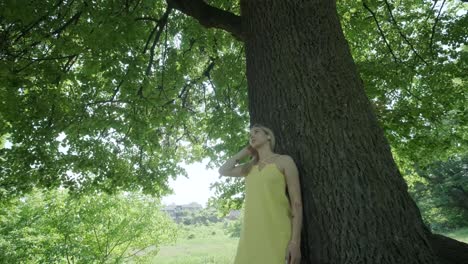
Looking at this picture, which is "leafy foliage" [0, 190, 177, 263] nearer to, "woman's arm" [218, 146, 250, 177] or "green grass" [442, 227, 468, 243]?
"woman's arm" [218, 146, 250, 177]

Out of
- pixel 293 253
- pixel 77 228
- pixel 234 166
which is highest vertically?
pixel 77 228

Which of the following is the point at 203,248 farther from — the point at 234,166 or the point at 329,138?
the point at 329,138

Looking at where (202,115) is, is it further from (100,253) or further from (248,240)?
(100,253)

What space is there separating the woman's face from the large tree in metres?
0.14

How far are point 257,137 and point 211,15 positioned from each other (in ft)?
7.48

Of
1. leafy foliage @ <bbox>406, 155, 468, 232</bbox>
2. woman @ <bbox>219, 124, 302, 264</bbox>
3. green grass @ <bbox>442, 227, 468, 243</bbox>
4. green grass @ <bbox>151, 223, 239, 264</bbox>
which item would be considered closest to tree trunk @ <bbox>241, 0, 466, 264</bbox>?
woman @ <bbox>219, 124, 302, 264</bbox>

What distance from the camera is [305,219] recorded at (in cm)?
296

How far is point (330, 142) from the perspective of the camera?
303 cm

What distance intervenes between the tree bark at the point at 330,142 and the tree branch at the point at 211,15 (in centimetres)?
75

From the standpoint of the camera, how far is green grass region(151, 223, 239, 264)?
4909 cm

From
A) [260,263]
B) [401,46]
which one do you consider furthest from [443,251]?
[401,46]

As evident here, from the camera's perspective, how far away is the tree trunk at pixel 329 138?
2691mm

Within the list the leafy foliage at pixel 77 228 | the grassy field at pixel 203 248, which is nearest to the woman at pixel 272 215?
the leafy foliage at pixel 77 228

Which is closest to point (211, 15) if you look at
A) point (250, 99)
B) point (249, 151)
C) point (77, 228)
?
point (250, 99)
